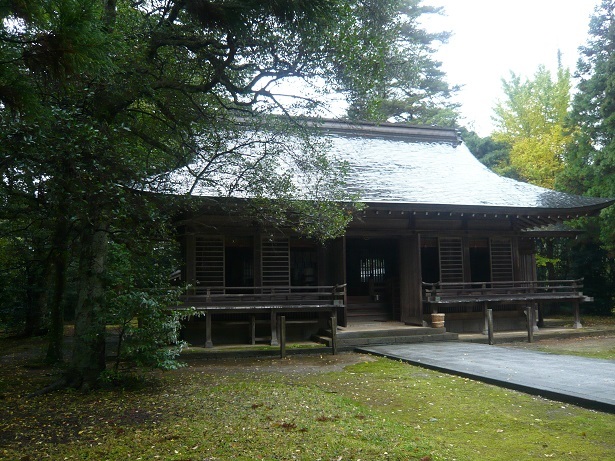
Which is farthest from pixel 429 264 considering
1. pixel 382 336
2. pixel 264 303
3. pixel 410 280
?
pixel 264 303

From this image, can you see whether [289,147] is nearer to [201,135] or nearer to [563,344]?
[201,135]

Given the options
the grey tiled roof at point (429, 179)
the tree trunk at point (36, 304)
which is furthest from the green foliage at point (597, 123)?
the tree trunk at point (36, 304)

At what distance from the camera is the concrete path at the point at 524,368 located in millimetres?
6691

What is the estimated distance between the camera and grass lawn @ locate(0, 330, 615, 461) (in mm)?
4773

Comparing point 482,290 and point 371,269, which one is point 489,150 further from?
point 482,290

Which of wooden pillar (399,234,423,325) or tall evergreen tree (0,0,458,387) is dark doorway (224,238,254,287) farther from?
tall evergreen tree (0,0,458,387)

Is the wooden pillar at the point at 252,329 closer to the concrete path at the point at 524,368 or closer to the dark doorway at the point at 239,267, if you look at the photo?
the dark doorway at the point at 239,267

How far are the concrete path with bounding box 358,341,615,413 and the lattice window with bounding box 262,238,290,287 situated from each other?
10.0ft

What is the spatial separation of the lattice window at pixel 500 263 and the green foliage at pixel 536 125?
1031 cm

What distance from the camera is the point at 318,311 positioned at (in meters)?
13.8

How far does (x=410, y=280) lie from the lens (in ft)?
50.0

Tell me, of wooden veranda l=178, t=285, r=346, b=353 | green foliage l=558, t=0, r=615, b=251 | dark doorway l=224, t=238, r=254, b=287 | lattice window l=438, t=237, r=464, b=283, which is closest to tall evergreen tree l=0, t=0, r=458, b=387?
wooden veranda l=178, t=285, r=346, b=353

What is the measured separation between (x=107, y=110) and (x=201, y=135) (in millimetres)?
2020

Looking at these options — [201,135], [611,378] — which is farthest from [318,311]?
[611,378]
